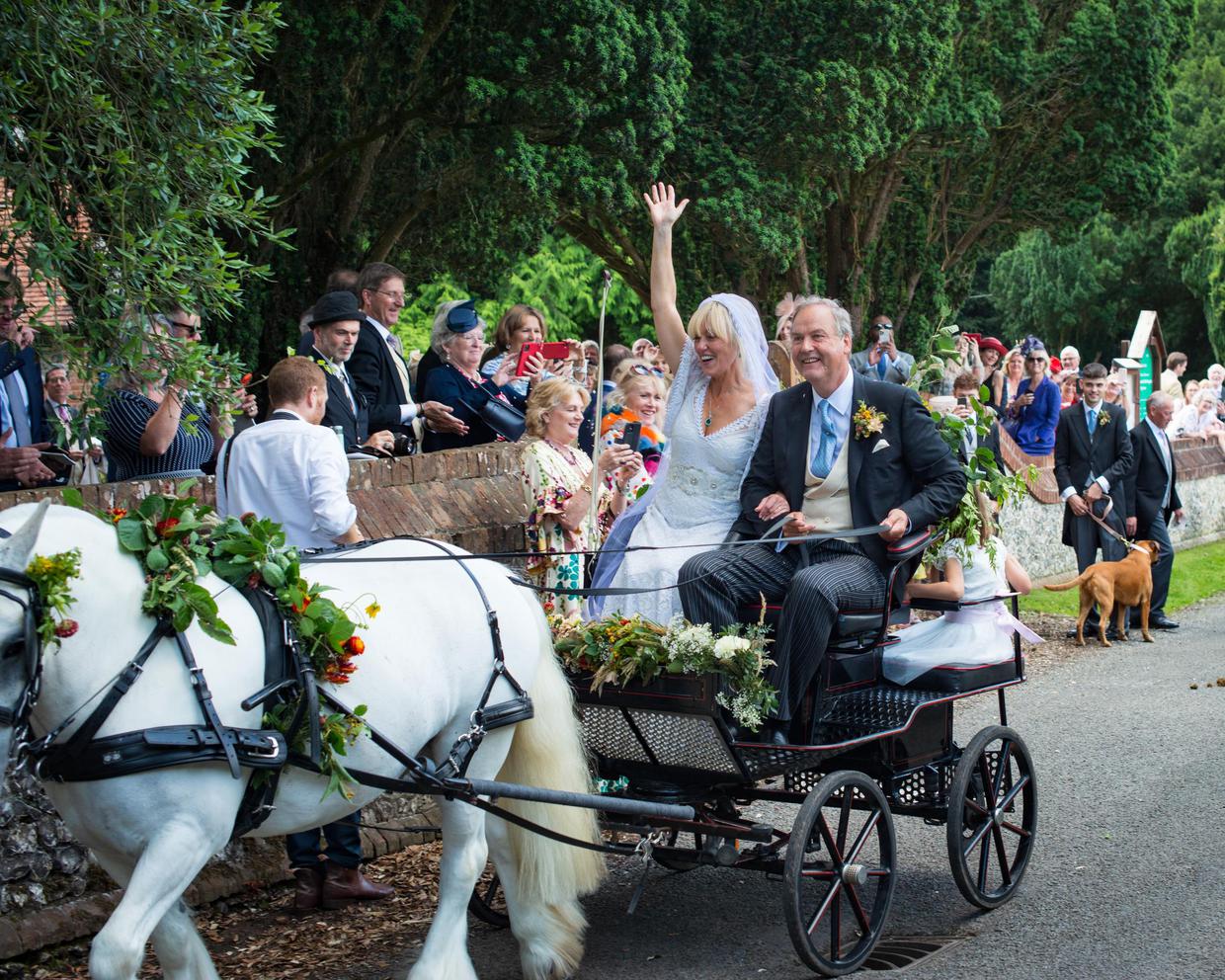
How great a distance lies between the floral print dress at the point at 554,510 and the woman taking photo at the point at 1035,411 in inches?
446

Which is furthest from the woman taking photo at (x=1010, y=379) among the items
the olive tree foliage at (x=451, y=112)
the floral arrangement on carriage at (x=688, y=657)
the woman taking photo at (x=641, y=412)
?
the floral arrangement on carriage at (x=688, y=657)

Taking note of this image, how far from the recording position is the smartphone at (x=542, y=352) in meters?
9.73

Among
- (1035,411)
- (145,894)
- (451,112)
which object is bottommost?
(145,894)

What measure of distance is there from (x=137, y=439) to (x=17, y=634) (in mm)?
3626

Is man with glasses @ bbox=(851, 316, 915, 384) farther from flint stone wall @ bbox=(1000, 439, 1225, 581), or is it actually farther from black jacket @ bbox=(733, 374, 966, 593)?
black jacket @ bbox=(733, 374, 966, 593)

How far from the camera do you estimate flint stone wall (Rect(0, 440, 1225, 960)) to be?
5.55 metres

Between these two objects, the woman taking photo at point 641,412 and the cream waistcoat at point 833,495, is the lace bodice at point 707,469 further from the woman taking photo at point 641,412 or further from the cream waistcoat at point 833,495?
the woman taking photo at point 641,412

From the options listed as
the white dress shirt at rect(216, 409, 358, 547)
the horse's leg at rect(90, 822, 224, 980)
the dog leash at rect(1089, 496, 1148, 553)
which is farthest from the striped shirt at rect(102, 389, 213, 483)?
the dog leash at rect(1089, 496, 1148, 553)

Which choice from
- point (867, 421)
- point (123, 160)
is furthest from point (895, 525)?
point (123, 160)

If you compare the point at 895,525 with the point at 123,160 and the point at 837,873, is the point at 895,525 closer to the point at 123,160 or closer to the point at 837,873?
the point at 837,873

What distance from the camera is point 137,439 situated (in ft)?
23.7

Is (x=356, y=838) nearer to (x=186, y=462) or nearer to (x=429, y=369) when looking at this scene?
(x=186, y=462)

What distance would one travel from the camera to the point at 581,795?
5.12 metres

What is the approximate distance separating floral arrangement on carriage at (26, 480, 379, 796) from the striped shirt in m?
2.74
